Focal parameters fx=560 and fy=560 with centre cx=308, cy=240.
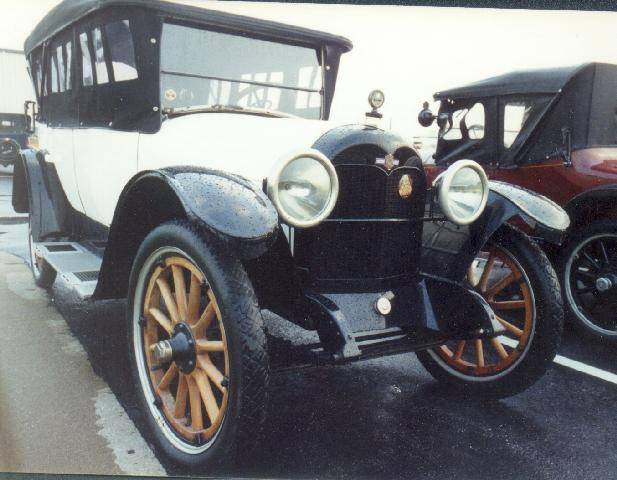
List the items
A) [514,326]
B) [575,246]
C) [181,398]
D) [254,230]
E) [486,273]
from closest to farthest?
[254,230], [181,398], [514,326], [486,273], [575,246]

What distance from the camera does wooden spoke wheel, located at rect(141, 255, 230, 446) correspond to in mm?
Answer: 1294

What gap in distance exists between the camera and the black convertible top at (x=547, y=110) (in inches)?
96.3

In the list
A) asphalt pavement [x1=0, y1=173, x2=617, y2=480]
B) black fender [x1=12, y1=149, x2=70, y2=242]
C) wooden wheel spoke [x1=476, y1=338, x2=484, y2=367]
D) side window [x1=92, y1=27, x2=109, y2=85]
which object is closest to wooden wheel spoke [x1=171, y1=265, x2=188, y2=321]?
asphalt pavement [x1=0, y1=173, x2=617, y2=480]

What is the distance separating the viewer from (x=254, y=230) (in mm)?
1187

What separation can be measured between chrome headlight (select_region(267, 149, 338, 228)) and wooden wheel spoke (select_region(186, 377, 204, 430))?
47 cm

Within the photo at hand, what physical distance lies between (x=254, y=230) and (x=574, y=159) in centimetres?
183

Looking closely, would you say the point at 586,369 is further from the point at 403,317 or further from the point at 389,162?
the point at 389,162

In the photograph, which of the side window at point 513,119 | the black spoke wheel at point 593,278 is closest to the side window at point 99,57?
the side window at point 513,119

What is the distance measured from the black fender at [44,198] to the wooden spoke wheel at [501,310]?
1806 millimetres

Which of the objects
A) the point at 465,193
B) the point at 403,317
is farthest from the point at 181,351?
the point at 465,193

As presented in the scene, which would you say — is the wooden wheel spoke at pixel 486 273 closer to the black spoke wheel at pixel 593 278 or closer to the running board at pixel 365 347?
the running board at pixel 365 347

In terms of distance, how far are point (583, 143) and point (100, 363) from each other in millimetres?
2180

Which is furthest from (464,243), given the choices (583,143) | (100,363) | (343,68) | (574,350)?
(100,363)

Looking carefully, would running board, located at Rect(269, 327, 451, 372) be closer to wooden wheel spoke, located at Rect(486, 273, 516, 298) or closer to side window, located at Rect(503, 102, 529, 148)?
wooden wheel spoke, located at Rect(486, 273, 516, 298)
